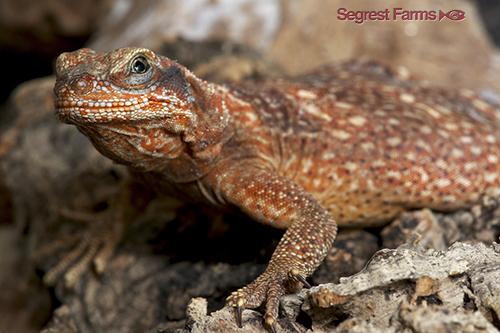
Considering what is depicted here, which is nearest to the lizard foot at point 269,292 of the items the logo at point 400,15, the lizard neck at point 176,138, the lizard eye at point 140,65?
the lizard neck at point 176,138

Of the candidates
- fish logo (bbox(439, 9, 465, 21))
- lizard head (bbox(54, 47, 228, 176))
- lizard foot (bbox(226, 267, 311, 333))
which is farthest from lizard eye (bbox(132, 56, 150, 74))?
fish logo (bbox(439, 9, 465, 21))

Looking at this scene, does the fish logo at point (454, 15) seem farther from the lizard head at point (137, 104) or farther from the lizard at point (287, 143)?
the lizard head at point (137, 104)

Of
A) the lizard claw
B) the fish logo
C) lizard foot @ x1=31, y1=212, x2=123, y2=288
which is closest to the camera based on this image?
the lizard claw

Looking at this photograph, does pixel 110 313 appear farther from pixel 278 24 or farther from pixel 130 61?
pixel 278 24

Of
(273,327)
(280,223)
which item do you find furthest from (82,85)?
(273,327)

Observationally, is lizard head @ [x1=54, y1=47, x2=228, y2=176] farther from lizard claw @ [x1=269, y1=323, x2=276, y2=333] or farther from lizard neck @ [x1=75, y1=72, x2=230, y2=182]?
lizard claw @ [x1=269, y1=323, x2=276, y2=333]

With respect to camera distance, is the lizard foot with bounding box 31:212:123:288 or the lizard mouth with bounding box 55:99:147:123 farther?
the lizard foot with bounding box 31:212:123:288

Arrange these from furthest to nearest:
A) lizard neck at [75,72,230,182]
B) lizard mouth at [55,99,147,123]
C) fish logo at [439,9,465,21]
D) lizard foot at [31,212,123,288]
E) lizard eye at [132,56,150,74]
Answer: fish logo at [439,9,465,21]
lizard foot at [31,212,123,288]
lizard neck at [75,72,230,182]
lizard eye at [132,56,150,74]
lizard mouth at [55,99,147,123]
